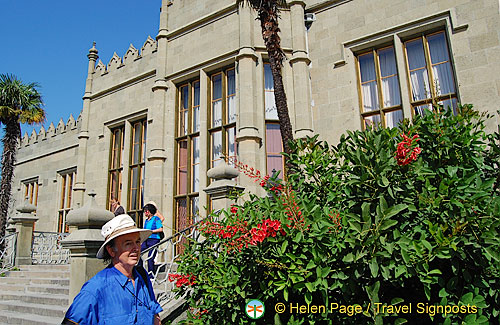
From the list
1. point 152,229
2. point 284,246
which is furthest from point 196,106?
point 284,246

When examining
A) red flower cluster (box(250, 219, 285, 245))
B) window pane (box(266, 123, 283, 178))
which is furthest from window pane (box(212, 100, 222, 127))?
red flower cluster (box(250, 219, 285, 245))

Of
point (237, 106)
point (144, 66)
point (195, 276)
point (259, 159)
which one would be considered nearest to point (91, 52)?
point (144, 66)

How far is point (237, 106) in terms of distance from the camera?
34.9 ft

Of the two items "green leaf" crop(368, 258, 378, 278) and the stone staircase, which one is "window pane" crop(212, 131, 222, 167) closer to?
the stone staircase

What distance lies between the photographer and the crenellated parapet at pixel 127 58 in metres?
13.6

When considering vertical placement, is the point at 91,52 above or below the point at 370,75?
above

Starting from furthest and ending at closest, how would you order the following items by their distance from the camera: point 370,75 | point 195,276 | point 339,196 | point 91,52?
1. point 91,52
2. point 370,75
3. point 195,276
4. point 339,196

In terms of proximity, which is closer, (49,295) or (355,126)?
(49,295)

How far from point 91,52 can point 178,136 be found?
7.24m

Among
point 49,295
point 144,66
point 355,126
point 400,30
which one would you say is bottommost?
point 49,295

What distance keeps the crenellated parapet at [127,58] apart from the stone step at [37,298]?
867 cm

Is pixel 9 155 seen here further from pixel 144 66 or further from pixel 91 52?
pixel 144 66

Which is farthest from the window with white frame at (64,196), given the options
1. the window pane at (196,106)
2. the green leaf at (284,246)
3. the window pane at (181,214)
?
the green leaf at (284,246)

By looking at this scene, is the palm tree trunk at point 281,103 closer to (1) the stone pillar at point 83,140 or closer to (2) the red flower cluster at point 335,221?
(2) the red flower cluster at point 335,221
